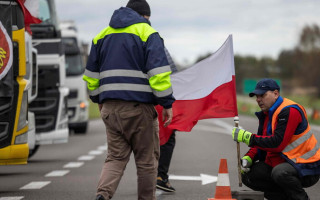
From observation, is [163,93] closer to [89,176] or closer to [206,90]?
[206,90]

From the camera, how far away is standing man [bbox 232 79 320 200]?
7.11 metres

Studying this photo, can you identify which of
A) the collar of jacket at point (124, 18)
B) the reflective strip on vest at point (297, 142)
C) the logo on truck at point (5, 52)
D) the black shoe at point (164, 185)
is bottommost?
the black shoe at point (164, 185)

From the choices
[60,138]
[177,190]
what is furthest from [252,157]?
[60,138]

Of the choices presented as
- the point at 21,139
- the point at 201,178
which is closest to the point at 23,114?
the point at 21,139

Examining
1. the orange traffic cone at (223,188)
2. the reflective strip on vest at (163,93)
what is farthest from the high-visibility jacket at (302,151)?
the reflective strip on vest at (163,93)

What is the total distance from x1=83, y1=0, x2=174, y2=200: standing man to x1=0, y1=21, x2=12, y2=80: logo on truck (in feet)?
7.86

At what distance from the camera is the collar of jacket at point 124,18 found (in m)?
6.94

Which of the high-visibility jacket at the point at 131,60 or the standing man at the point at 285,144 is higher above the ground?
the high-visibility jacket at the point at 131,60

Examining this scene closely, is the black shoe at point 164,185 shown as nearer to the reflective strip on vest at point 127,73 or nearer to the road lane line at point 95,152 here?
the reflective strip on vest at point 127,73

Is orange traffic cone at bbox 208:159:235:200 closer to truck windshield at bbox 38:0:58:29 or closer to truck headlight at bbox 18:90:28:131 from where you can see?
A: truck headlight at bbox 18:90:28:131

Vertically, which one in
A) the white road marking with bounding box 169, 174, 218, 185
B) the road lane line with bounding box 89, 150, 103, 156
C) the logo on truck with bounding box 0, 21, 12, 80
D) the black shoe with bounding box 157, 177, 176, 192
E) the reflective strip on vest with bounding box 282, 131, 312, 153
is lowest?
the road lane line with bounding box 89, 150, 103, 156

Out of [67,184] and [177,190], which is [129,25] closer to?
[177,190]

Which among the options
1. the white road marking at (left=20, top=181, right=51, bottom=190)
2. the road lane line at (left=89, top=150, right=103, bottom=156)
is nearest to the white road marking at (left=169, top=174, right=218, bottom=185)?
the white road marking at (left=20, top=181, right=51, bottom=190)

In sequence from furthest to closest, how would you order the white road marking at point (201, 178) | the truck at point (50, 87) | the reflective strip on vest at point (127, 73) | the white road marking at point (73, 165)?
the truck at point (50, 87) → the white road marking at point (73, 165) → the white road marking at point (201, 178) → the reflective strip on vest at point (127, 73)
